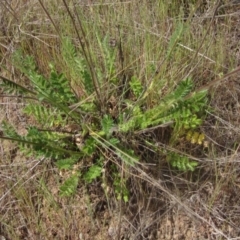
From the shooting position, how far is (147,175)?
1.48 meters

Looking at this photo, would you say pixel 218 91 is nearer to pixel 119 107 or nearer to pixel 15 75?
pixel 119 107

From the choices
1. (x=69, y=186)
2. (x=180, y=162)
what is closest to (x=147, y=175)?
(x=180, y=162)

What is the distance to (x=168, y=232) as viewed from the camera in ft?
5.25

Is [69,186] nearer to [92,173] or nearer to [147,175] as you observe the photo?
[92,173]

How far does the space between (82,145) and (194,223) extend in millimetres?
496

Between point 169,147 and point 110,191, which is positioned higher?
point 169,147

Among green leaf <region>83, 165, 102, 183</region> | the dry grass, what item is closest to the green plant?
the dry grass

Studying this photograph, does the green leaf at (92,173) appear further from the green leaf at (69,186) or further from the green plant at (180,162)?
the green plant at (180,162)

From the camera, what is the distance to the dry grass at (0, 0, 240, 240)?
1.60m

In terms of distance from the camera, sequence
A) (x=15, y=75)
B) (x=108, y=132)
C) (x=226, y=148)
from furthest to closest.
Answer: (x=15, y=75) < (x=226, y=148) < (x=108, y=132)

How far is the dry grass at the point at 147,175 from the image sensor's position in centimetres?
160

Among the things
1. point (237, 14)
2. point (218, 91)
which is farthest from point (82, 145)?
point (237, 14)

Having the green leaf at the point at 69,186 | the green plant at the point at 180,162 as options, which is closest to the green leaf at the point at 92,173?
the green leaf at the point at 69,186

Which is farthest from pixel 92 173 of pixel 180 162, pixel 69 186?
pixel 180 162
